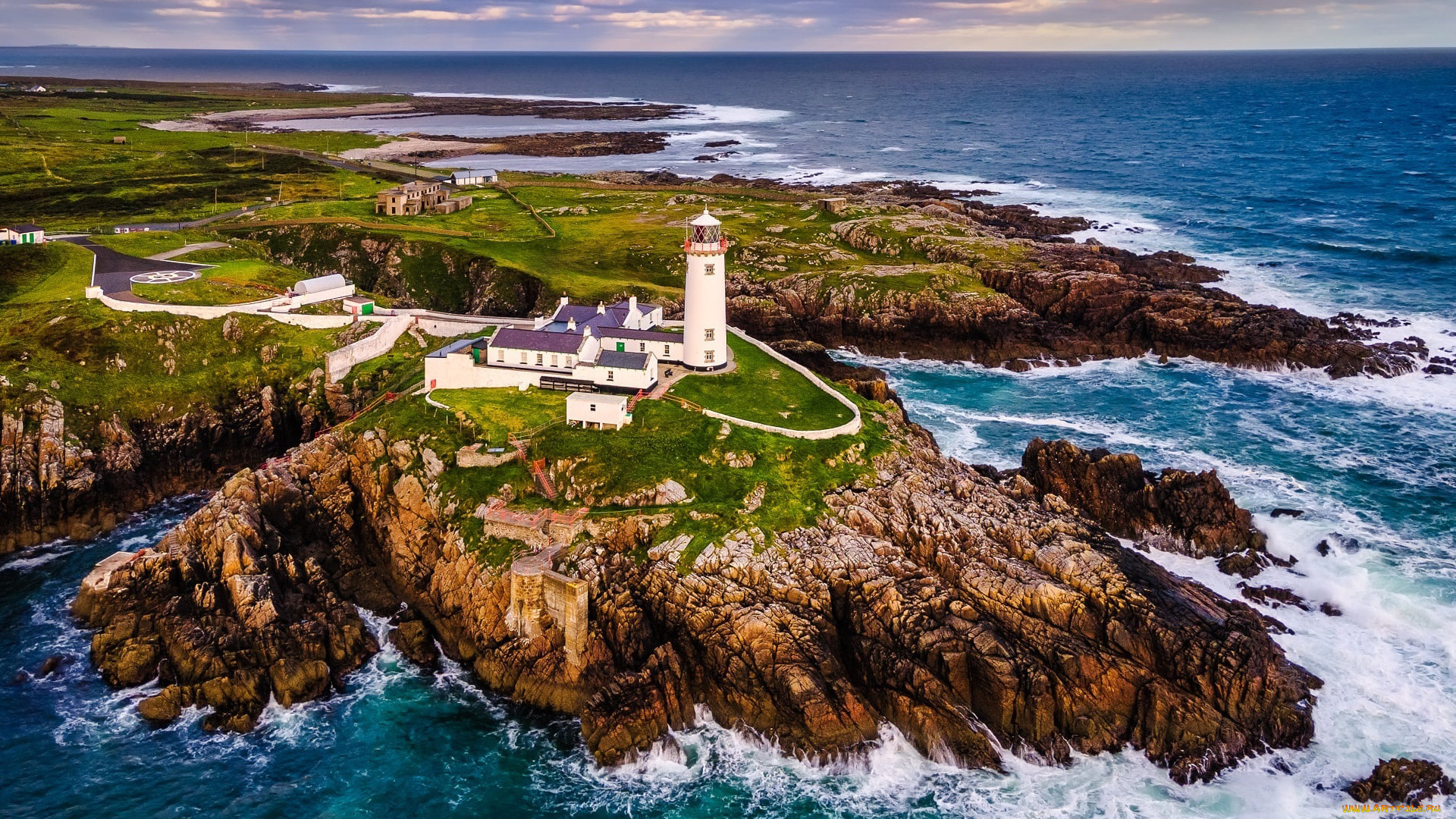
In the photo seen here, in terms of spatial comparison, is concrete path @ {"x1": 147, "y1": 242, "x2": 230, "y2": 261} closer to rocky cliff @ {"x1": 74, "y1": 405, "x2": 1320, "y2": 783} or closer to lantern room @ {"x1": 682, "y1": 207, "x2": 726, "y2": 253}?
rocky cliff @ {"x1": 74, "y1": 405, "x2": 1320, "y2": 783}

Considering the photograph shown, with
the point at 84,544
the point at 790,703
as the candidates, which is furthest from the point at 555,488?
the point at 84,544

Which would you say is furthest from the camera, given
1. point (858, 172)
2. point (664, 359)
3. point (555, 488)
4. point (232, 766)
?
point (858, 172)

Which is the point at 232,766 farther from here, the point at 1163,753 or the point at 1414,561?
the point at 1414,561

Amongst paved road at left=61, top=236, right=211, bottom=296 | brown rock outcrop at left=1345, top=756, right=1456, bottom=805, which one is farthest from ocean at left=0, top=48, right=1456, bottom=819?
paved road at left=61, top=236, right=211, bottom=296

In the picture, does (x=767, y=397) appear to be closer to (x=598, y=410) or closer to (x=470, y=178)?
(x=598, y=410)

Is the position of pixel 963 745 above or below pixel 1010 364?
below

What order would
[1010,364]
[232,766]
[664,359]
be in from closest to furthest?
[232,766], [664,359], [1010,364]

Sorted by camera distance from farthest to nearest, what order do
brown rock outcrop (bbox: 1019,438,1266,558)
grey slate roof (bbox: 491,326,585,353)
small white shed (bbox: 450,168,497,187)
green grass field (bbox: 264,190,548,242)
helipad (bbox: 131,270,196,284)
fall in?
small white shed (bbox: 450,168,497,187) < green grass field (bbox: 264,190,548,242) < helipad (bbox: 131,270,196,284) < grey slate roof (bbox: 491,326,585,353) < brown rock outcrop (bbox: 1019,438,1266,558)
